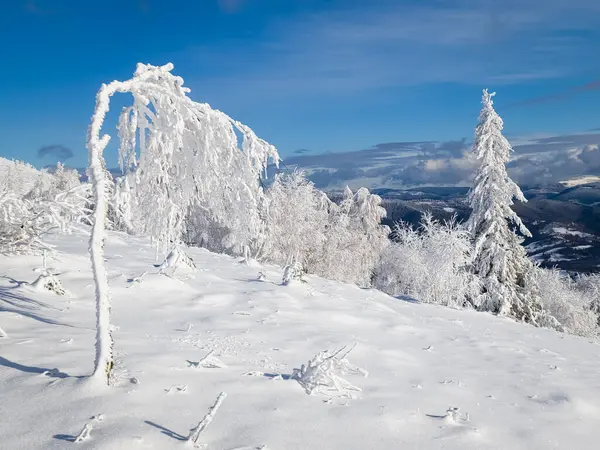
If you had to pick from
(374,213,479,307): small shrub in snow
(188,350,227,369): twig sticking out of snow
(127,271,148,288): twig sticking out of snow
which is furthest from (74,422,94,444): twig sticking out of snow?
(374,213,479,307): small shrub in snow

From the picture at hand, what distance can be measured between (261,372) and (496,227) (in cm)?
2063

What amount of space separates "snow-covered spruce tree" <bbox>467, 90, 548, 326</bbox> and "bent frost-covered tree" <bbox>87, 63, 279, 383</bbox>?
2044 centimetres

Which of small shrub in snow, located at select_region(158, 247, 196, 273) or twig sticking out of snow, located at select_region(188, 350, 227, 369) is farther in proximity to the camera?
small shrub in snow, located at select_region(158, 247, 196, 273)

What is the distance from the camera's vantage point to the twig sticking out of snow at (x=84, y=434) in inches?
150

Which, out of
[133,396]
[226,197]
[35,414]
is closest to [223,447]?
[133,396]

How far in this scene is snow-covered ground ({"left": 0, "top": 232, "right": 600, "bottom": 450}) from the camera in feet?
14.3

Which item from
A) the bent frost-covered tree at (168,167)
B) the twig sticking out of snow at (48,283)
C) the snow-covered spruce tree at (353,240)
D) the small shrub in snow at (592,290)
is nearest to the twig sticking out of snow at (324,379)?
the bent frost-covered tree at (168,167)

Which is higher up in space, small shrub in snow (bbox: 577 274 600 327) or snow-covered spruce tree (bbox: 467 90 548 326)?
snow-covered spruce tree (bbox: 467 90 548 326)

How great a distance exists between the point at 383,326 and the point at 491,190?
52.7 ft

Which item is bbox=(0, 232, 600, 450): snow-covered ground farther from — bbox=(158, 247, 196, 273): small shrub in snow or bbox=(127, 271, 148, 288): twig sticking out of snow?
bbox=(158, 247, 196, 273): small shrub in snow

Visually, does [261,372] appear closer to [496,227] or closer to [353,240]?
[496,227]

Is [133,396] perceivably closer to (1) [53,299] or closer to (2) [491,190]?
(1) [53,299]

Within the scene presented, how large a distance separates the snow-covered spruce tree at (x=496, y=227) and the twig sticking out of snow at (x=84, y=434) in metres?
22.7

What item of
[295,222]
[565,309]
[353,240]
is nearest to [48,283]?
[295,222]
